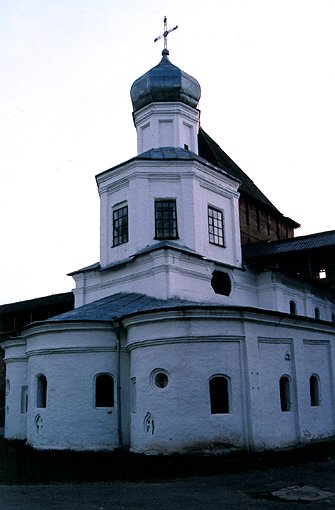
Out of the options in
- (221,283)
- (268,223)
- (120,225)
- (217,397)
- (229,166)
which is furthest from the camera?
(268,223)

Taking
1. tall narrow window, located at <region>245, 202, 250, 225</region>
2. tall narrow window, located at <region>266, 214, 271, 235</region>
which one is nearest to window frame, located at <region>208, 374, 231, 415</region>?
tall narrow window, located at <region>245, 202, 250, 225</region>

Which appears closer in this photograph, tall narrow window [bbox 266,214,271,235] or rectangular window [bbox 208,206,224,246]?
rectangular window [bbox 208,206,224,246]

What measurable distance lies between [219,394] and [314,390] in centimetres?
478

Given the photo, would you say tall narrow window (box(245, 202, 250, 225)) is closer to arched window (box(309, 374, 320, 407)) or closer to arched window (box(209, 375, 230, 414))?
arched window (box(309, 374, 320, 407))

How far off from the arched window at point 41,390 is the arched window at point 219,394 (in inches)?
215

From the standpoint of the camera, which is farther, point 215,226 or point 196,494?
point 215,226

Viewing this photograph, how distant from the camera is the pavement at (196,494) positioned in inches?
348

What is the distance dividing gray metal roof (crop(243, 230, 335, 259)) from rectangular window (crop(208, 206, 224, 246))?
3302 millimetres

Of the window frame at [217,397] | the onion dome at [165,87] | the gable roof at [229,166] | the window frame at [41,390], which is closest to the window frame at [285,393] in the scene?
the window frame at [217,397]

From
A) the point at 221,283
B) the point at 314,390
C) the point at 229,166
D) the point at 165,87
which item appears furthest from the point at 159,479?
the point at 229,166

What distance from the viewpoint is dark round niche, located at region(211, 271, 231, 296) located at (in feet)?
67.7

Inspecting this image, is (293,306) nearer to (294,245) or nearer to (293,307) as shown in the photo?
(293,307)

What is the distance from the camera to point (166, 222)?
20516mm

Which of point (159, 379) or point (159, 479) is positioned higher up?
point (159, 379)
